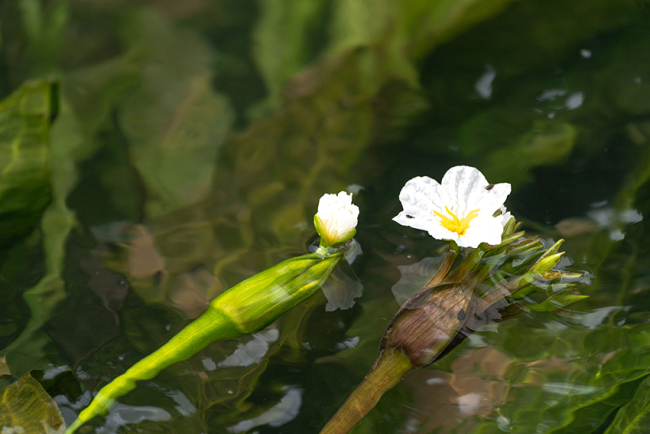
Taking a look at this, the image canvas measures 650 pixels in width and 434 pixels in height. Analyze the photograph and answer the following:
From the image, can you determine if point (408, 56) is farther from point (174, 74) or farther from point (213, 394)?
point (213, 394)

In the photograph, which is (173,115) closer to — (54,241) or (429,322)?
(54,241)

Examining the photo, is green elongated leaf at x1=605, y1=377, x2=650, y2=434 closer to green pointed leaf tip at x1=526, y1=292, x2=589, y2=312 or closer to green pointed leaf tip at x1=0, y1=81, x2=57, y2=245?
green pointed leaf tip at x1=526, y1=292, x2=589, y2=312

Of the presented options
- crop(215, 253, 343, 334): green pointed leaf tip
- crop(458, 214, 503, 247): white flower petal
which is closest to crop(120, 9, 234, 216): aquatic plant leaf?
crop(215, 253, 343, 334): green pointed leaf tip

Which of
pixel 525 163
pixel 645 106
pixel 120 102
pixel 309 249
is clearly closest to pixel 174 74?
pixel 120 102

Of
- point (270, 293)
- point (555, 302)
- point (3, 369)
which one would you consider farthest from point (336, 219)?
point (3, 369)

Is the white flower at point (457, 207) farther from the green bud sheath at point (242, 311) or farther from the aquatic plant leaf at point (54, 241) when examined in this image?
the aquatic plant leaf at point (54, 241)
